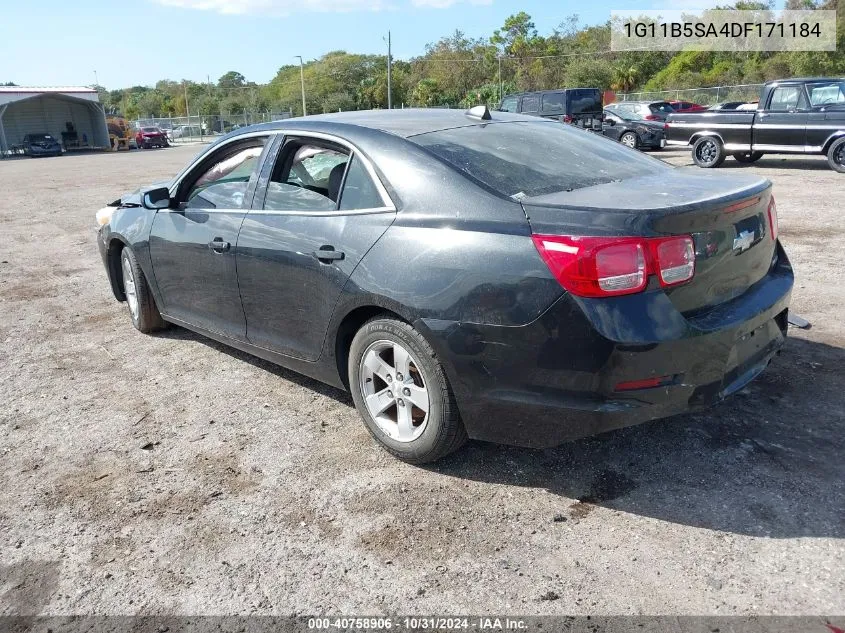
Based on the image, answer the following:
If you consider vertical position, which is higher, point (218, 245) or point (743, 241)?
point (743, 241)

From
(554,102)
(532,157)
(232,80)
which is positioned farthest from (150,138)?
(232,80)

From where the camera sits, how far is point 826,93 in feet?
46.0

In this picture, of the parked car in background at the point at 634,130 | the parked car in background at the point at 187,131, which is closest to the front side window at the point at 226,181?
the parked car in background at the point at 634,130

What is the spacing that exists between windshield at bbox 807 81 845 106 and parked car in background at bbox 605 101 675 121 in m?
7.24

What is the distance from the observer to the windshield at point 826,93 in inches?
545

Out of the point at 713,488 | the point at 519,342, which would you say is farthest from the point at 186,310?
the point at 713,488

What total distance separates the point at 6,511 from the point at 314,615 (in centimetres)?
168

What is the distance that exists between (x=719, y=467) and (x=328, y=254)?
209 centimetres

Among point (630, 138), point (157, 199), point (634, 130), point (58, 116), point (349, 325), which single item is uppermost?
point (58, 116)

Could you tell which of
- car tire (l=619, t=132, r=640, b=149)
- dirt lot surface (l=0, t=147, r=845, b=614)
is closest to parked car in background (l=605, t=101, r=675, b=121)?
car tire (l=619, t=132, r=640, b=149)

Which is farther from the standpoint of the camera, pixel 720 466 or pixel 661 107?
pixel 661 107

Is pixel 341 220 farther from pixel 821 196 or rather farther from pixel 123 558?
pixel 821 196

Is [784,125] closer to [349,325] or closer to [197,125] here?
[349,325]

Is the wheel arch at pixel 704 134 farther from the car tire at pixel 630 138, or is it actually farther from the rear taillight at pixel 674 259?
the rear taillight at pixel 674 259
